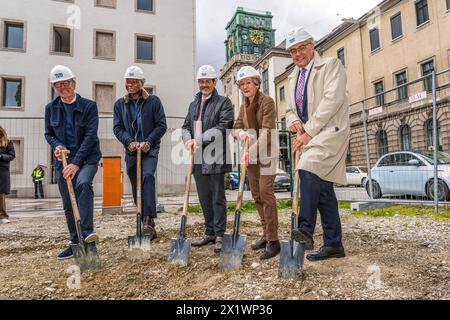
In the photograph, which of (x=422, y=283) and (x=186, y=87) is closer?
(x=422, y=283)

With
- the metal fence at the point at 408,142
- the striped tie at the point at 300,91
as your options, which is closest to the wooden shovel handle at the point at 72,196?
the striped tie at the point at 300,91

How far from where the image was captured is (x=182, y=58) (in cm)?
2200

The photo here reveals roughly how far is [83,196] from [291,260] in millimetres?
2234

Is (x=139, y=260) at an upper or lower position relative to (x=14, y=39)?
lower

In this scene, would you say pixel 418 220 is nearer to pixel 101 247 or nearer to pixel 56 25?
pixel 101 247

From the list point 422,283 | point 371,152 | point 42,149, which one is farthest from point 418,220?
point 42,149

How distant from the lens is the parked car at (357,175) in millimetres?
Result: 8072

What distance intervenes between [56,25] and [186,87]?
8.41 m

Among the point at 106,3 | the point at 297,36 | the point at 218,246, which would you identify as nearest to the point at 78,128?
the point at 218,246

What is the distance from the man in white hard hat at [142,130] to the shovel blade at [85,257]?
99cm

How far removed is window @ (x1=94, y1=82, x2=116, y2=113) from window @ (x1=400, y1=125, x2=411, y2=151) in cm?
1748

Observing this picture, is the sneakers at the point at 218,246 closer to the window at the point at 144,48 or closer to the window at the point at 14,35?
the window at the point at 144,48

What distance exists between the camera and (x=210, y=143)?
3828 millimetres

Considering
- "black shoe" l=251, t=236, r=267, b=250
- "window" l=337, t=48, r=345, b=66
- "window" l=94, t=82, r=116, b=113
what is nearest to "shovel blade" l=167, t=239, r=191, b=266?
"black shoe" l=251, t=236, r=267, b=250
